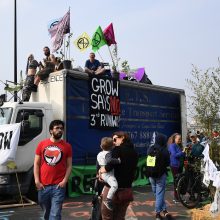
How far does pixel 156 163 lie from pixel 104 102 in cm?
414

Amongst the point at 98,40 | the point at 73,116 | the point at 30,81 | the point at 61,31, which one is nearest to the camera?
the point at 73,116

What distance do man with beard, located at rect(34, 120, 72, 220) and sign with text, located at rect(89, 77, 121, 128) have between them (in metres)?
→ 5.47

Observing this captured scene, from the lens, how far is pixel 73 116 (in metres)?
10.7

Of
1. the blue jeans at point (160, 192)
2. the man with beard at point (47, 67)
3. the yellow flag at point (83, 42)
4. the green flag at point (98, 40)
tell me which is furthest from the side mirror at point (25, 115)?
the yellow flag at point (83, 42)

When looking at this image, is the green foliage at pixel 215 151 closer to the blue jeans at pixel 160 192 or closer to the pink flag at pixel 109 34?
the blue jeans at pixel 160 192

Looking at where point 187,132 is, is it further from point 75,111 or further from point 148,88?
point 75,111

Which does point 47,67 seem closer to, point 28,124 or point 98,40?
point 28,124

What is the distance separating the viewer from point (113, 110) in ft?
38.5

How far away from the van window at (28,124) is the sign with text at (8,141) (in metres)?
0.27

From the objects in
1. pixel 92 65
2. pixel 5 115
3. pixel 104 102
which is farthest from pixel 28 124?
pixel 92 65

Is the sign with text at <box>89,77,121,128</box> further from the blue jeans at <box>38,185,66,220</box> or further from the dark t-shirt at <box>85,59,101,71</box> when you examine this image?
the blue jeans at <box>38,185,66,220</box>

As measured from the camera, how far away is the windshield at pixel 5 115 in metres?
9.75

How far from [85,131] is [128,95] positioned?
2065 mm

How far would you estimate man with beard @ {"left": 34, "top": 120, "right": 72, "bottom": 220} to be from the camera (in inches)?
218
